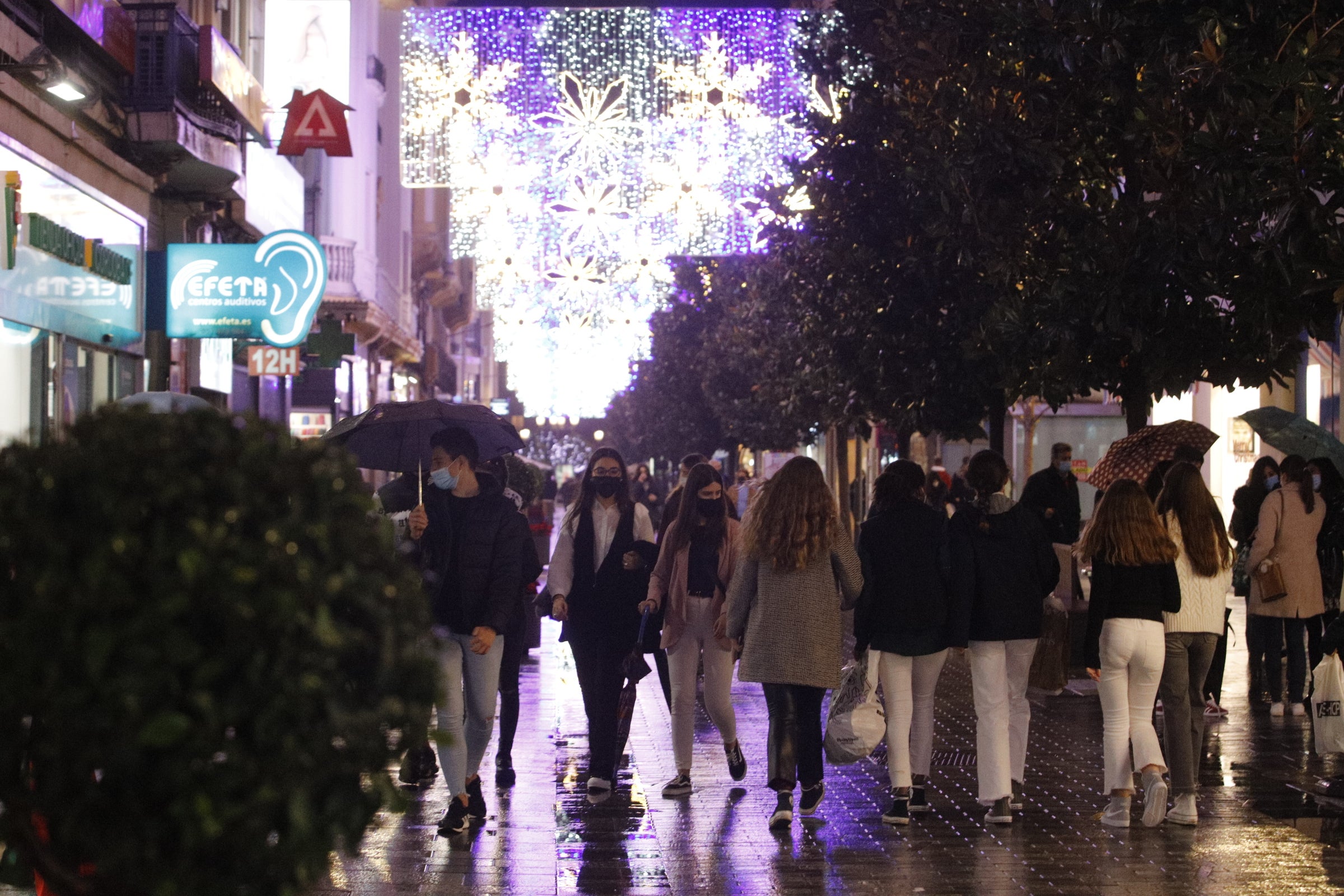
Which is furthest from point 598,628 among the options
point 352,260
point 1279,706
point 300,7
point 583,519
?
point 352,260

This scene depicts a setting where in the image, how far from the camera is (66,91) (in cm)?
1431

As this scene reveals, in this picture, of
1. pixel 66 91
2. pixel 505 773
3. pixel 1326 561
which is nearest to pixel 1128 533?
pixel 505 773

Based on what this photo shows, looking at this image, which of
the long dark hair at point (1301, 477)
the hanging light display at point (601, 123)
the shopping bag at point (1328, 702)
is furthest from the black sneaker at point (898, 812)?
the hanging light display at point (601, 123)

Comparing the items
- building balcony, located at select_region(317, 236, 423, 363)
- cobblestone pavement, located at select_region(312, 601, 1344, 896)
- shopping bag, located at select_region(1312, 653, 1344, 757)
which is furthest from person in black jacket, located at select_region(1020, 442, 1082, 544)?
building balcony, located at select_region(317, 236, 423, 363)

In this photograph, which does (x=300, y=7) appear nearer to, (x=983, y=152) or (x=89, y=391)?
(x=89, y=391)

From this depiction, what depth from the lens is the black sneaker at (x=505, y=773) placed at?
388 inches

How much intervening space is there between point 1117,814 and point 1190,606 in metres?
1.16

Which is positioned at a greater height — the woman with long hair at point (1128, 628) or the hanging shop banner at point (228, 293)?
the hanging shop banner at point (228, 293)

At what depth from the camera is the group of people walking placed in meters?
8.38

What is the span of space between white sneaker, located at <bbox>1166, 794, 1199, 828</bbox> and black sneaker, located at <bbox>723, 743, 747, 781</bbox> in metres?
2.43

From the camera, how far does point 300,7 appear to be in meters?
23.8

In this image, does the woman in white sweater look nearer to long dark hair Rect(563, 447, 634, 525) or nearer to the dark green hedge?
long dark hair Rect(563, 447, 634, 525)

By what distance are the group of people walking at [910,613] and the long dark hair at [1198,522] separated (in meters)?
0.01

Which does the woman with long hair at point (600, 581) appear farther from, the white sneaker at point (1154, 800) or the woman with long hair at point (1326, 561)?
the woman with long hair at point (1326, 561)
